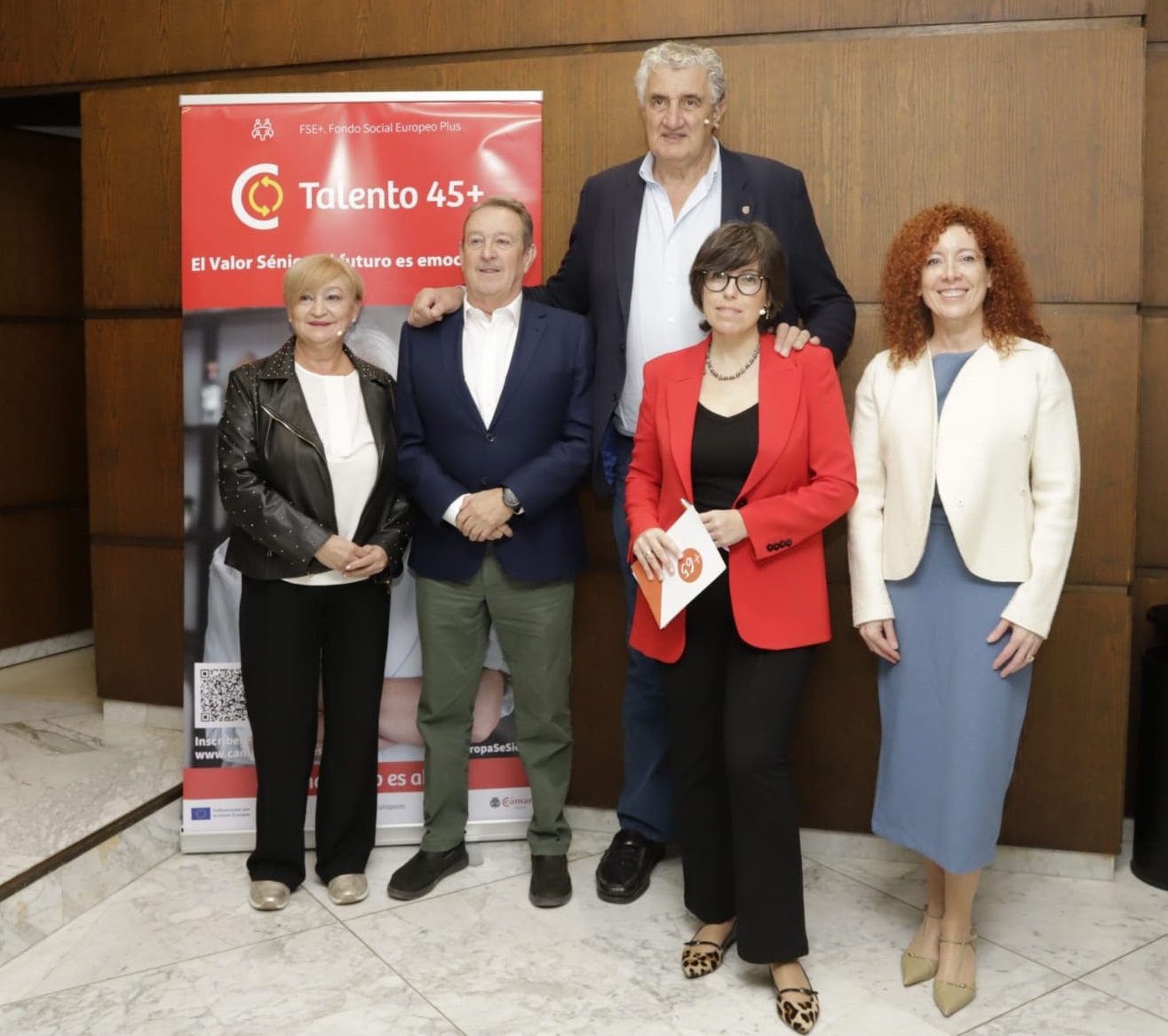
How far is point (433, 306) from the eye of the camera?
292 centimetres

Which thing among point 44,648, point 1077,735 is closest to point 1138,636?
point 1077,735

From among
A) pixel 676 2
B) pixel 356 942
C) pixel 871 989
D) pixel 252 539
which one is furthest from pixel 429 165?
pixel 871 989

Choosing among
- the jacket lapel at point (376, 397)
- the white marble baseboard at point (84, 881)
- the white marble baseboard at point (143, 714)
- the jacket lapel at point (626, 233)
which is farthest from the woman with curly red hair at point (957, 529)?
the white marble baseboard at point (143, 714)

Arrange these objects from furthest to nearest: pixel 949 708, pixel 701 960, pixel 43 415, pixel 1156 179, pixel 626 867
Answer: pixel 43 415 < pixel 1156 179 < pixel 626 867 < pixel 701 960 < pixel 949 708

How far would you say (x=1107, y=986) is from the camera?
2.58 metres

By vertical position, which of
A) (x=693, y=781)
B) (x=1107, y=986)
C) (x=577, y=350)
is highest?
(x=577, y=350)

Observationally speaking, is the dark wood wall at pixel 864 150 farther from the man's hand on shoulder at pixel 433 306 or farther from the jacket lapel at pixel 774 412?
the jacket lapel at pixel 774 412

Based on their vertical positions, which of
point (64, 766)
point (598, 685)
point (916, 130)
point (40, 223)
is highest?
point (40, 223)

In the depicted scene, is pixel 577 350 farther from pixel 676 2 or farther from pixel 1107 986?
pixel 1107 986

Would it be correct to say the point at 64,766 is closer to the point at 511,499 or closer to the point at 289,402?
the point at 289,402

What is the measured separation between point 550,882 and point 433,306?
160 cm

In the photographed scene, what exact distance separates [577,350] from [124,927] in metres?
1.93

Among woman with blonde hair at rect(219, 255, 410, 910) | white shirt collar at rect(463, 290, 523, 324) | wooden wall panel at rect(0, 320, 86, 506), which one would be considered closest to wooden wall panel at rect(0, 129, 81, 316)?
wooden wall panel at rect(0, 320, 86, 506)

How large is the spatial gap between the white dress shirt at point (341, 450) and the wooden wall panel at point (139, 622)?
144 cm
